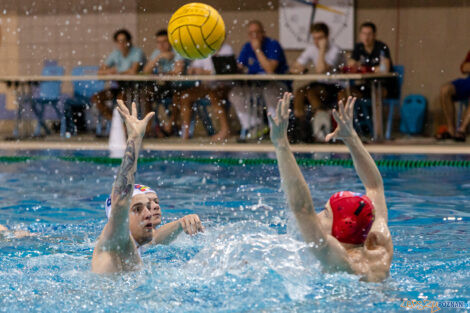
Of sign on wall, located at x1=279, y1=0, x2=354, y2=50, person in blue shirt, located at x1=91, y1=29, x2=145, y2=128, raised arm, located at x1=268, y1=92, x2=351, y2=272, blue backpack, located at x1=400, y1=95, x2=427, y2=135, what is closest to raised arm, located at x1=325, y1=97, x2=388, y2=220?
raised arm, located at x1=268, y1=92, x2=351, y2=272

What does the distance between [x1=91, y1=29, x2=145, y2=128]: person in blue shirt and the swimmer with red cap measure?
6.53m

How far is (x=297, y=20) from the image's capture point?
34.2 feet

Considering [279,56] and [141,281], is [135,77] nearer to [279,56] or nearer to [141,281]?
[279,56]

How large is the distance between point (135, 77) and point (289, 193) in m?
6.49

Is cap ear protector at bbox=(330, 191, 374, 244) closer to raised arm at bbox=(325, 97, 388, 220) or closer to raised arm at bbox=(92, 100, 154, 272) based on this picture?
raised arm at bbox=(325, 97, 388, 220)

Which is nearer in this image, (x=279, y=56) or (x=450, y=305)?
(x=450, y=305)

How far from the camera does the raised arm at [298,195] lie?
7.47 ft

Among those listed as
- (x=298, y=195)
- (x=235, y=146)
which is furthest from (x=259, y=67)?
(x=298, y=195)

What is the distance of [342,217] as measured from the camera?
2.55m

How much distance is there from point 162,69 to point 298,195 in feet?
22.5

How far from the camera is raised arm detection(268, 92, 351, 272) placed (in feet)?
7.47

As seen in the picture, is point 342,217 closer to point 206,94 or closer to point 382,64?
point 382,64

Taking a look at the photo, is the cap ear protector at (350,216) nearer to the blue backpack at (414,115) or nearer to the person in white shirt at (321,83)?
the person in white shirt at (321,83)

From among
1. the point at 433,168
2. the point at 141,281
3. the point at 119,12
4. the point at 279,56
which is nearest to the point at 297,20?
the point at 279,56
